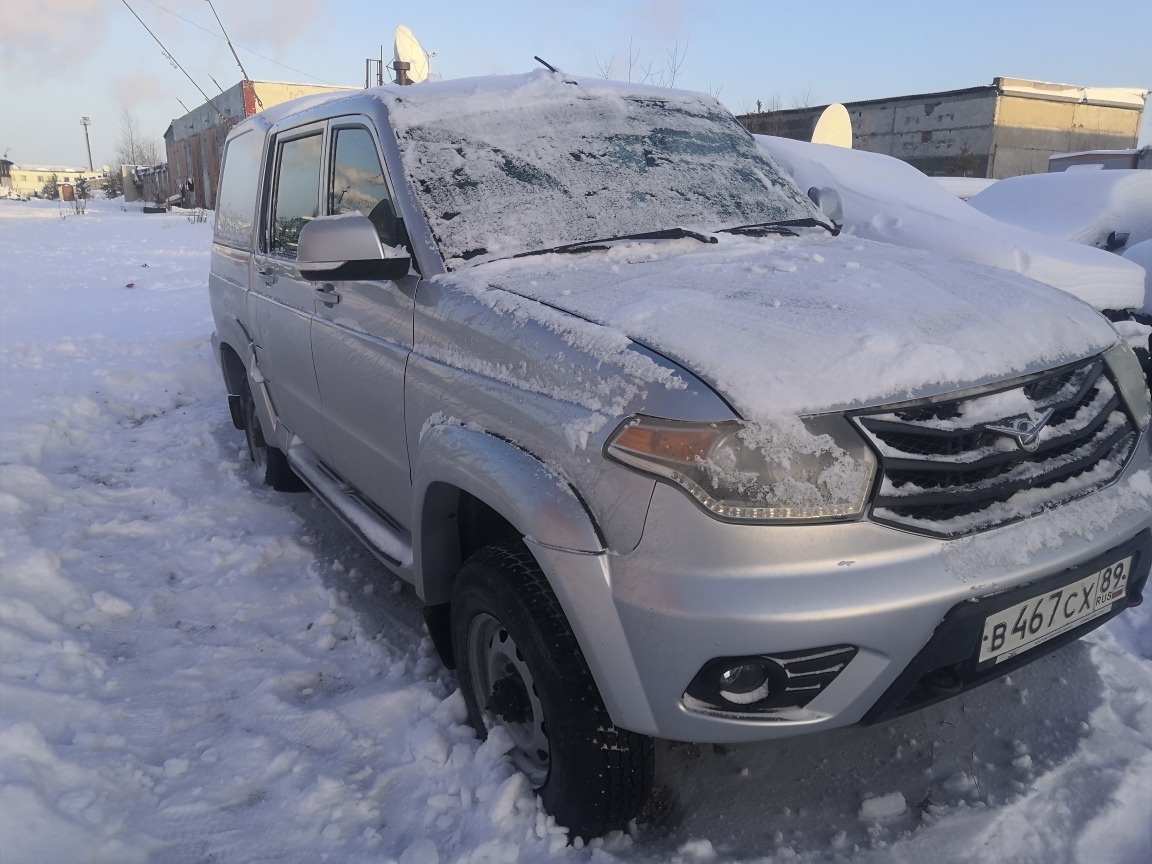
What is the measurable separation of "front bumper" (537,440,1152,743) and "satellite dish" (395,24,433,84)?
5.14 m

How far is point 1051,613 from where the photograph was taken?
6.08 ft

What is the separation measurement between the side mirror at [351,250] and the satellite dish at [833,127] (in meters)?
7.89

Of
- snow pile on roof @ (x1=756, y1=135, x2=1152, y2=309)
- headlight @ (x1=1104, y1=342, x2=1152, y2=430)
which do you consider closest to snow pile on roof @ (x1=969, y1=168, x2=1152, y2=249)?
snow pile on roof @ (x1=756, y1=135, x2=1152, y2=309)

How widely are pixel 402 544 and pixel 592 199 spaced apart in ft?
4.21

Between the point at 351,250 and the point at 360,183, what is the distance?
63cm

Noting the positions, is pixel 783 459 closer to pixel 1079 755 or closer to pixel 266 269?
pixel 1079 755

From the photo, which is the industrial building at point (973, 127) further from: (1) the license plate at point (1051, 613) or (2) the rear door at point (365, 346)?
(1) the license plate at point (1051, 613)

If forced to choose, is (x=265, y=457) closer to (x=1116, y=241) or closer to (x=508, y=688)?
(x=508, y=688)

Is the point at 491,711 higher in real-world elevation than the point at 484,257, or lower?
lower

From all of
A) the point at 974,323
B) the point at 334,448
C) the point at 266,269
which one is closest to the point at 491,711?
the point at 334,448

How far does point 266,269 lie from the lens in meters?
3.85

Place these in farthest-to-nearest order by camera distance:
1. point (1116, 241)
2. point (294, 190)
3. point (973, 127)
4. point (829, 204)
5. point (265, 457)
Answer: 1. point (973, 127)
2. point (1116, 241)
3. point (265, 457)
4. point (294, 190)
5. point (829, 204)

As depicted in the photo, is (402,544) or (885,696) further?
(402,544)

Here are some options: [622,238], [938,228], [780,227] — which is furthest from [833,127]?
[622,238]
